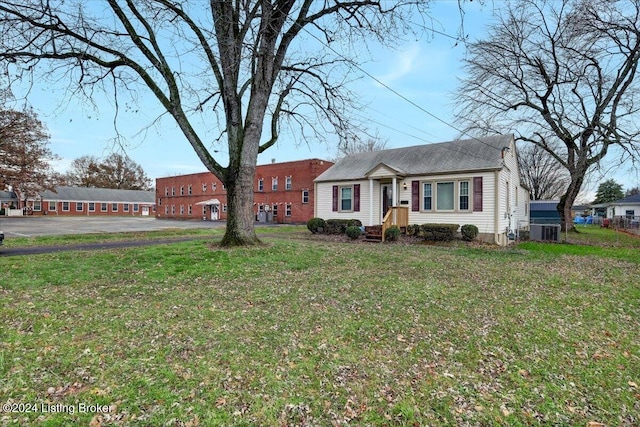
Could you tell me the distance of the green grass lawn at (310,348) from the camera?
274 centimetres

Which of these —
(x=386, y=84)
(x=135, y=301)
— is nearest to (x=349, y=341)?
(x=135, y=301)

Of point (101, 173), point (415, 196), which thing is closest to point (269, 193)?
point (415, 196)

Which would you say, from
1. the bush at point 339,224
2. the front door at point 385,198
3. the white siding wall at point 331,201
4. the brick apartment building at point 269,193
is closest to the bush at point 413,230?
the front door at point 385,198

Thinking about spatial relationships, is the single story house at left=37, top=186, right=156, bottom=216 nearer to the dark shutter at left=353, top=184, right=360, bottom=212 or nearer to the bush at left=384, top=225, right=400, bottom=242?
the dark shutter at left=353, top=184, right=360, bottom=212

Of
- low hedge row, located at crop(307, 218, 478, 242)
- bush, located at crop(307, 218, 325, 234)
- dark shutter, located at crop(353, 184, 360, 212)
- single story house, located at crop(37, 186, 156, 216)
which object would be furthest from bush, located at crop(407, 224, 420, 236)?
single story house, located at crop(37, 186, 156, 216)

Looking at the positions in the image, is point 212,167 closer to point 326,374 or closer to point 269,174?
point 326,374

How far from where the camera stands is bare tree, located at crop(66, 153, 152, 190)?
63.1 m

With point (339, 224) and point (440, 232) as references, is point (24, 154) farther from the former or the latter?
point (440, 232)

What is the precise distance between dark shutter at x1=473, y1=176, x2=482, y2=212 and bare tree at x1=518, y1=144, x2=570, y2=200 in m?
27.6

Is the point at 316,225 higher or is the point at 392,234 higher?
the point at 316,225

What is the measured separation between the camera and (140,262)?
797 centimetres

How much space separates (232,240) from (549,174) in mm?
43777

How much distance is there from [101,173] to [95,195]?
34.4ft

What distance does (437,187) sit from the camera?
51.9ft
